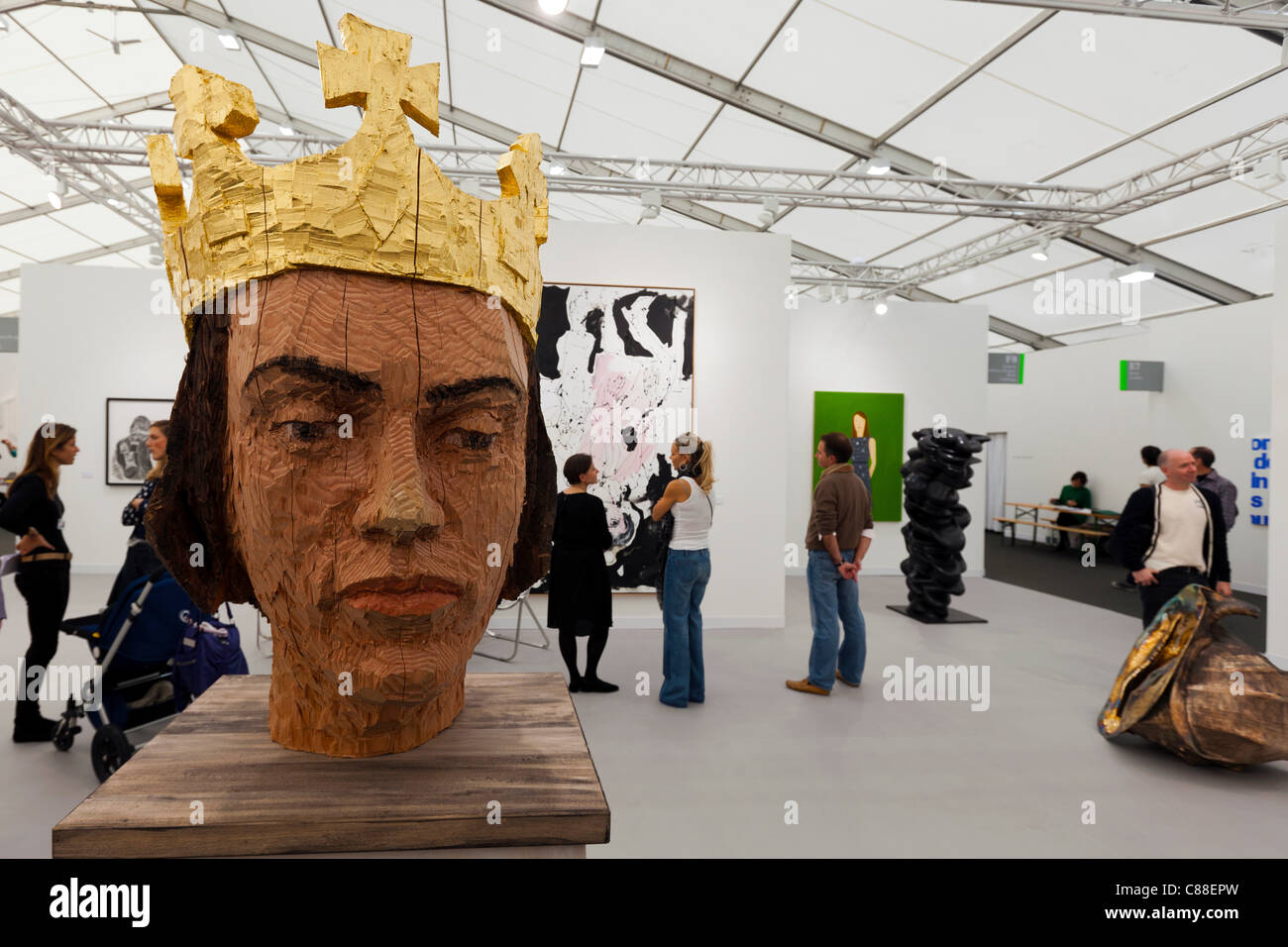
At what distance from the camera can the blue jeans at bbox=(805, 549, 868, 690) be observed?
16.0ft

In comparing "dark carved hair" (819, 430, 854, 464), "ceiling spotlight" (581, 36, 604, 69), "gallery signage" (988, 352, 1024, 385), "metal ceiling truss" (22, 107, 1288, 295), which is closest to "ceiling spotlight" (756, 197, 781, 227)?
"metal ceiling truss" (22, 107, 1288, 295)

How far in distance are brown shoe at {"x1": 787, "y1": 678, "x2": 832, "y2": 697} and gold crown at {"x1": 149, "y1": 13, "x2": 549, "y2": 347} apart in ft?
14.2

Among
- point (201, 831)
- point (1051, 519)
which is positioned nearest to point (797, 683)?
point (201, 831)

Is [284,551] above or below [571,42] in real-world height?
below

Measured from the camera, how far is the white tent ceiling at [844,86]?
6.33 meters

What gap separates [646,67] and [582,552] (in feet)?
18.6

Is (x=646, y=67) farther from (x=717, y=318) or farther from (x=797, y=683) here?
(x=797, y=683)

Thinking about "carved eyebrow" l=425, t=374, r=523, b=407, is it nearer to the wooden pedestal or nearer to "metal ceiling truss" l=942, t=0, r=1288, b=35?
the wooden pedestal

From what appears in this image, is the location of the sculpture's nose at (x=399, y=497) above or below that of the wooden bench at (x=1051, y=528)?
above

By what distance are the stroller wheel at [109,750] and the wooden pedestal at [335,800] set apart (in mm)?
2239

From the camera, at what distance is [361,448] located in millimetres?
1122

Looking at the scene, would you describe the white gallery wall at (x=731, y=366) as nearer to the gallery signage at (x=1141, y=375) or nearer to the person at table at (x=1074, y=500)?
the gallery signage at (x=1141, y=375)

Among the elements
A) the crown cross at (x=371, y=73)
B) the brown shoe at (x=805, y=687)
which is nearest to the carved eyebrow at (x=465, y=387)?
the crown cross at (x=371, y=73)

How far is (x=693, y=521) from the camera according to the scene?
4633 mm
